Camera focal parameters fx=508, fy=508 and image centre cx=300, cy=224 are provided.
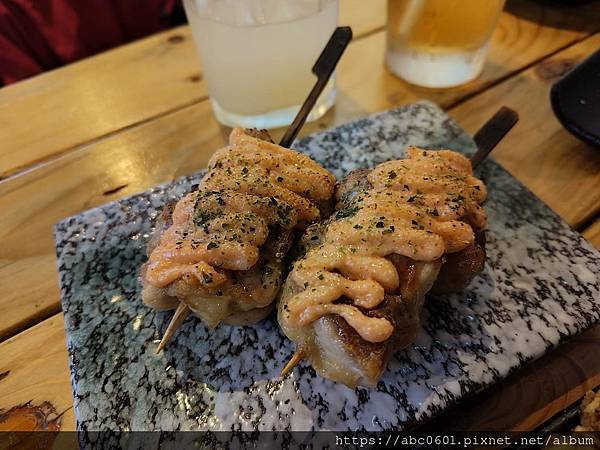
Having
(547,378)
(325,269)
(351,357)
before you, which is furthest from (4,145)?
(547,378)

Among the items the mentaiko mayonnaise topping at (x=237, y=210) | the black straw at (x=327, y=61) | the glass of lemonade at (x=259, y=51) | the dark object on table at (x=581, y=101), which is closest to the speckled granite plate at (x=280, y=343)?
the mentaiko mayonnaise topping at (x=237, y=210)

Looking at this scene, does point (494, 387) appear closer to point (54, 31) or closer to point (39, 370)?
point (39, 370)

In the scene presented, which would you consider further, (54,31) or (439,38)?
(54,31)

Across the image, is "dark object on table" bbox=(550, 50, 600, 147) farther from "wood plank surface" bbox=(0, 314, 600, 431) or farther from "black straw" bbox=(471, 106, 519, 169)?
"wood plank surface" bbox=(0, 314, 600, 431)

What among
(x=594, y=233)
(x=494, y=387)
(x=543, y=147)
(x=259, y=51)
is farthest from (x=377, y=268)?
(x=543, y=147)

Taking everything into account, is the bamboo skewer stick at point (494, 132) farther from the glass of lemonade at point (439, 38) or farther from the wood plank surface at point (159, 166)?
the glass of lemonade at point (439, 38)

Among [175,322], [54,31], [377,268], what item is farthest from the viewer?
[54,31]
